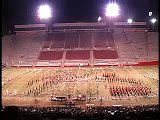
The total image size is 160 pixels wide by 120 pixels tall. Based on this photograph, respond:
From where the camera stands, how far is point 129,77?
38.9 meters

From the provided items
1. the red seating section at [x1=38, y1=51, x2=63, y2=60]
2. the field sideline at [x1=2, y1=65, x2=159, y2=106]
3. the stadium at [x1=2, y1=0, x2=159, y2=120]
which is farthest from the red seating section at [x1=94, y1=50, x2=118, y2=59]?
the red seating section at [x1=38, y1=51, x2=63, y2=60]

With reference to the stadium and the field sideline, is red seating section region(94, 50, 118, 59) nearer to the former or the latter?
the stadium

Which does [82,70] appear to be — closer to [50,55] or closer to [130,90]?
[50,55]

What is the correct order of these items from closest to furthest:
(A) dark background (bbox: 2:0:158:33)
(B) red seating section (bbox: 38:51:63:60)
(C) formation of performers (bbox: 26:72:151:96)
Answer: (C) formation of performers (bbox: 26:72:151:96) < (B) red seating section (bbox: 38:51:63:60) < (A) dark background (bbox: 2:0:158:33)

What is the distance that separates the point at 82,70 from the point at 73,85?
11.3 meters

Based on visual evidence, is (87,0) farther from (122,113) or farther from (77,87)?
(122,113)

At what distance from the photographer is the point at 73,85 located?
34.5m

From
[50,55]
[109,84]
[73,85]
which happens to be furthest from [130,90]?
[50,55]

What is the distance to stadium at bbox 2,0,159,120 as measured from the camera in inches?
762

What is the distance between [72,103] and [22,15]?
131 ft

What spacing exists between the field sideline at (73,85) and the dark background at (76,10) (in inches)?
699

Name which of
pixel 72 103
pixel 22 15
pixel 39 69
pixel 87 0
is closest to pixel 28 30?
pixel 22 15

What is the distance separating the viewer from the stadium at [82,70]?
19359 mm

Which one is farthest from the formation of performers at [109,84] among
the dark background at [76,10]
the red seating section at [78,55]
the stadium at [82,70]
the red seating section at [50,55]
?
the dark background at [76,10]
